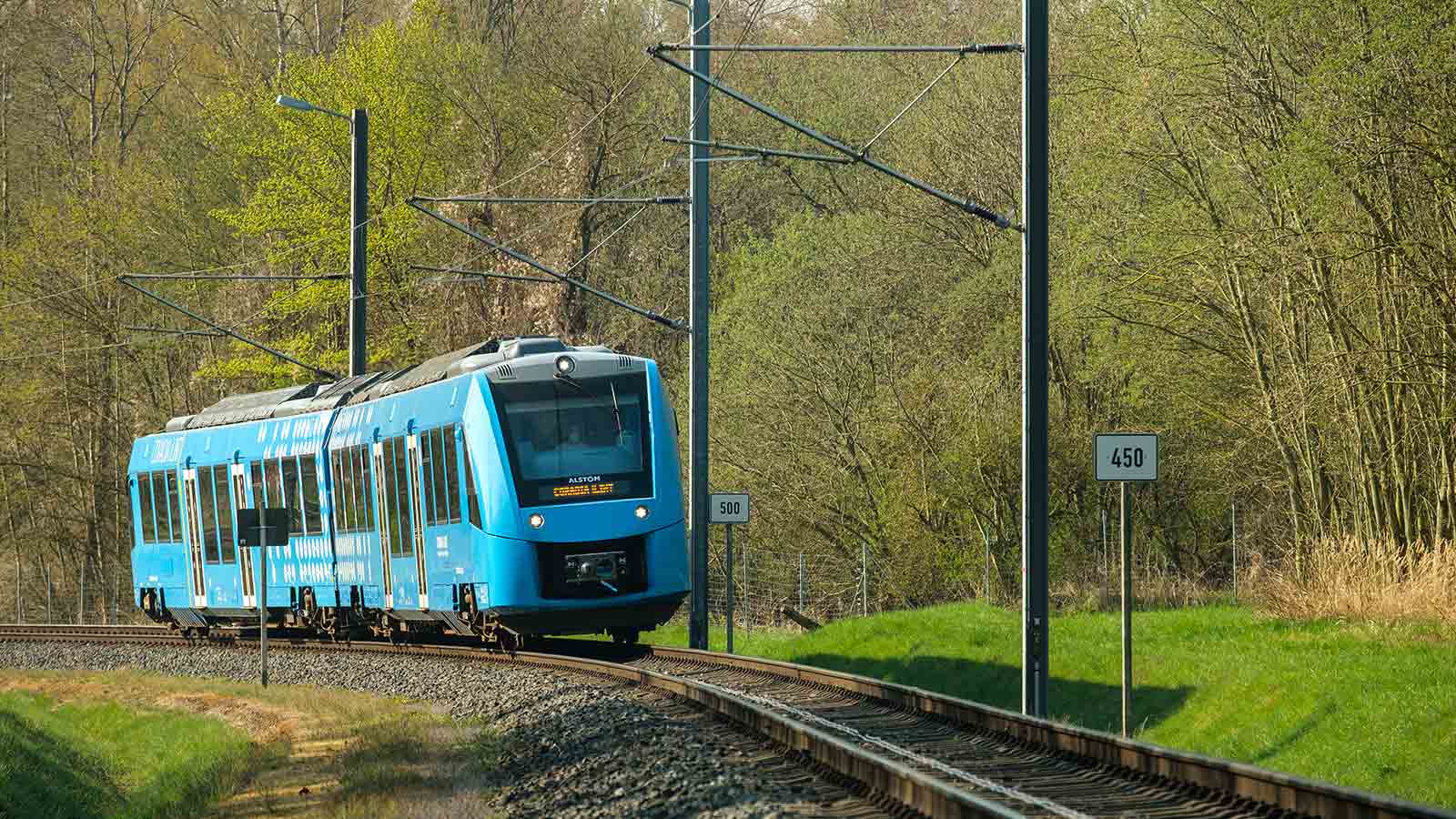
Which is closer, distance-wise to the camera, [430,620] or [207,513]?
[430,620]

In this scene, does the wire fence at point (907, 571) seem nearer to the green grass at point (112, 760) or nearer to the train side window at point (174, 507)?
the train side window at point (174, 507)

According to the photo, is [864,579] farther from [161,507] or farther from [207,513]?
[161,507]

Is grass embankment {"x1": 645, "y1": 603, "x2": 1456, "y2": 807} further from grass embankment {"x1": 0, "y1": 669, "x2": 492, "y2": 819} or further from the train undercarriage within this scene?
grass embankment {"x1": 0, "y1": 669, "x2": 492, "y2": 819}

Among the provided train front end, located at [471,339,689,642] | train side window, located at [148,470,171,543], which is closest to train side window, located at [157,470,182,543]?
train side window, located at [148,470,171,543]

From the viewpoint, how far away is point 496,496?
20.2 meters

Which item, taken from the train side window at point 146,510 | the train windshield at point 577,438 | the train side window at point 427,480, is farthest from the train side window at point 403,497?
the train side window at point 146,510

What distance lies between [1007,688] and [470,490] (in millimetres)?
6873

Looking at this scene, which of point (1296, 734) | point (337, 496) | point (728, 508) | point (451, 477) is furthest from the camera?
point (337, 496)

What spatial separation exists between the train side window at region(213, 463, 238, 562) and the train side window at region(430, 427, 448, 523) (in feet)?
26.1

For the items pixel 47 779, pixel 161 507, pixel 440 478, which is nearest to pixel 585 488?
pixel 440 478

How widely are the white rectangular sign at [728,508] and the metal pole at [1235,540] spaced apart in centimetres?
813

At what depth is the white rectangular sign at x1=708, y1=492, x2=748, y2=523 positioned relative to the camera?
79.7ft

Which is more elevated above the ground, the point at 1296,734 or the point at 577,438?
the point at 577,438

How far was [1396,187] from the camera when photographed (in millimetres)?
20781
